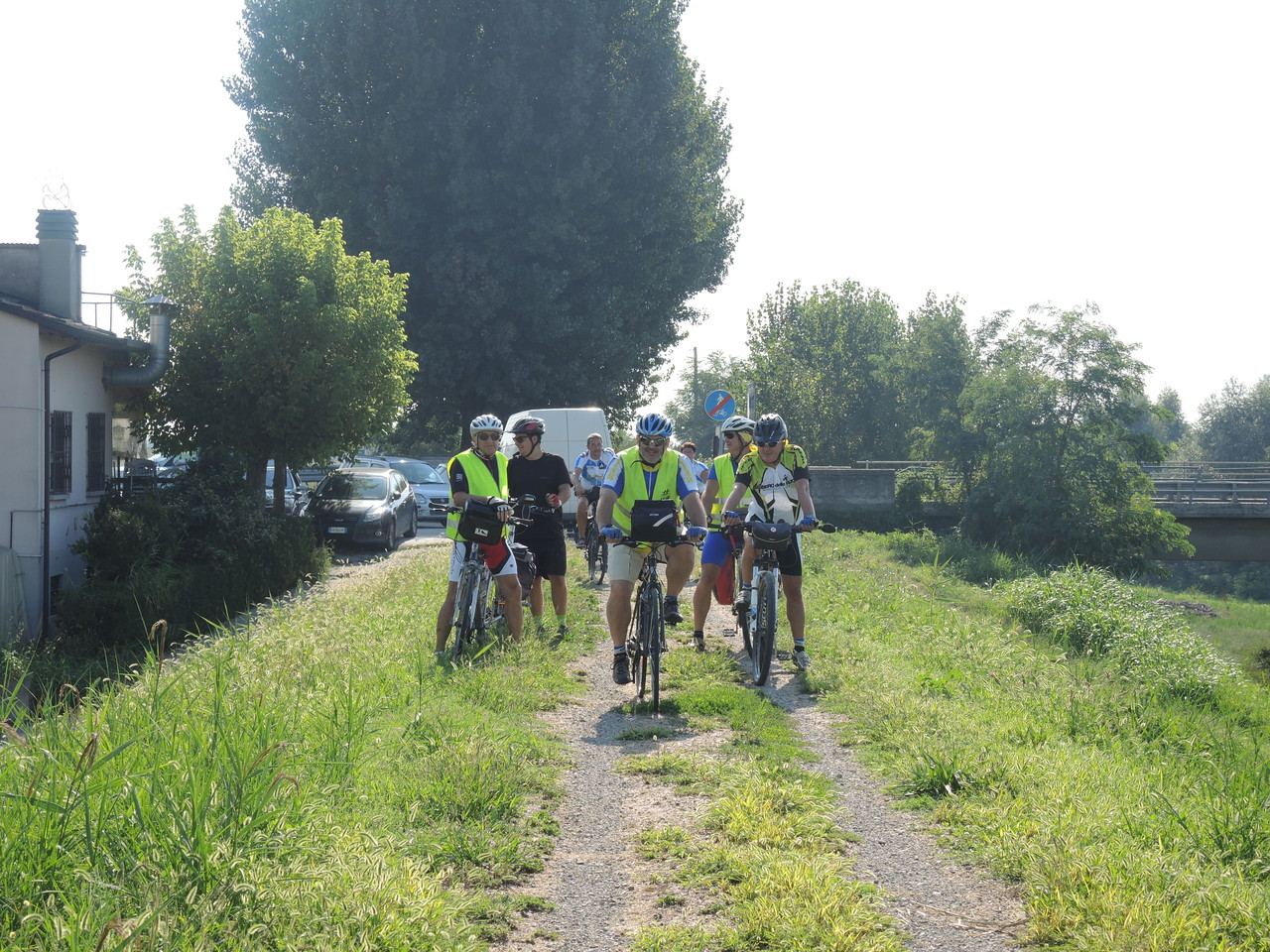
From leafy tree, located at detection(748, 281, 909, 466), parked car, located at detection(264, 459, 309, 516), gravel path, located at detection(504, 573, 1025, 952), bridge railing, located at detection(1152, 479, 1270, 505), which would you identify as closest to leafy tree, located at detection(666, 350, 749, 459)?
leafy tree, located at detection(748, 281, 909, 466)

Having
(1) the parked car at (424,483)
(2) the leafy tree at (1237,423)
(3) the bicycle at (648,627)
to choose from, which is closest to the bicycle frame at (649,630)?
(3) the bicycle at (648,627)

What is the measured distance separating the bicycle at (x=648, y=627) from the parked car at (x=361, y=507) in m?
16.0

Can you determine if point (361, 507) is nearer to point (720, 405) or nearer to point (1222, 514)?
point (720, 405)

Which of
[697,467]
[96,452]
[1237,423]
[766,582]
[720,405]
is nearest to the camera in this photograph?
[766,582]

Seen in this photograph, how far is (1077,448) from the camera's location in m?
28.5

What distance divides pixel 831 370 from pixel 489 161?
119ft

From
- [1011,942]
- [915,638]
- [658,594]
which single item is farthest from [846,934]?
[915,638]

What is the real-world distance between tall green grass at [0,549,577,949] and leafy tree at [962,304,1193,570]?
2399 centimetres

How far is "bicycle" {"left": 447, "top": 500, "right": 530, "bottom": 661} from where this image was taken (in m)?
8.86

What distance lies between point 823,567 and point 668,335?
769 inches

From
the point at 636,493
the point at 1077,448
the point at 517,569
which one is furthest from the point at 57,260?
the point at 1077,448

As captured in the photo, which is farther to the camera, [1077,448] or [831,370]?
[831,370]

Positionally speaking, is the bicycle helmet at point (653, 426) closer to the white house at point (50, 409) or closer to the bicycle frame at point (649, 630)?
the bicycle frame at point (649, 630)

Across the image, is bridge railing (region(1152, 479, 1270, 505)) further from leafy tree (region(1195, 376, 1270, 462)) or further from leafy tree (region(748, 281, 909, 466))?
leafy tree (region(1195, 376, 1270, 462))
